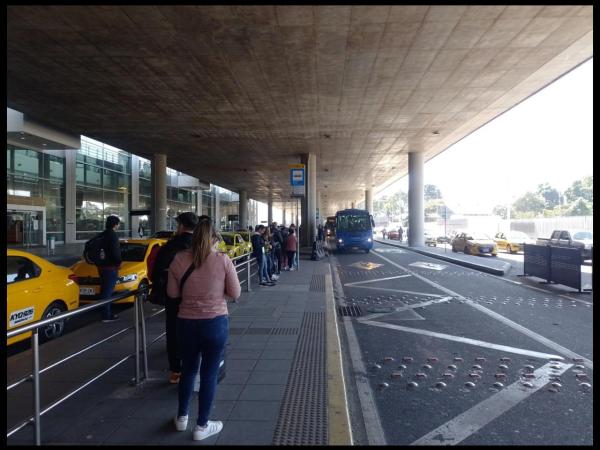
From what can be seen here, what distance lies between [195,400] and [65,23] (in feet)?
37.8

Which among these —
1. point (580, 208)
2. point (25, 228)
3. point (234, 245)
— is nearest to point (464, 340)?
point (234, 245)

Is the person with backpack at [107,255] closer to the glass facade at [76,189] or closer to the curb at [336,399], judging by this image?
the curb at [336,399]

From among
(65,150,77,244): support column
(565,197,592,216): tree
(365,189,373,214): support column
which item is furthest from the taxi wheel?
(565,197,592,216): tree

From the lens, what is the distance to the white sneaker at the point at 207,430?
323 cm

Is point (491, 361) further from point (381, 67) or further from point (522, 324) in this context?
point (381, 67)

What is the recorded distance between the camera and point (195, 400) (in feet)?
13.1

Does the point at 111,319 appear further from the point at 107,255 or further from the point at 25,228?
the point at 25,228

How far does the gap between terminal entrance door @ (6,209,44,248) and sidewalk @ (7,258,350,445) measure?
23562 mm

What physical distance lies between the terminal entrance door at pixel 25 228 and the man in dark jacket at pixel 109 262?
72.1ft

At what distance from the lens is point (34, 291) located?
245 inches

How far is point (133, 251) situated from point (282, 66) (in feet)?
26.8

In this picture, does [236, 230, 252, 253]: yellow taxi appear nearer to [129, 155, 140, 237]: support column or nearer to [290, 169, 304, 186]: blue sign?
[290, 169, 304, 186]: blue sign

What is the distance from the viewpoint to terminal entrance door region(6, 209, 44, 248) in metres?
25.4

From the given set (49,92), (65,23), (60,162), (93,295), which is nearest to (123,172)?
(60,162)
